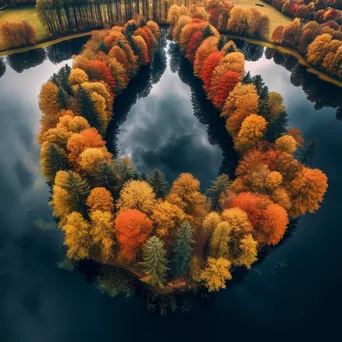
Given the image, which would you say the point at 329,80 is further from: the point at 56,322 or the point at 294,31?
the point at 56,322

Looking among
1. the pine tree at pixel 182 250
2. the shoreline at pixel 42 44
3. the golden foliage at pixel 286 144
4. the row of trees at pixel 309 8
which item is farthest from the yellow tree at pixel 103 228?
the row of trees at pixel 309 8

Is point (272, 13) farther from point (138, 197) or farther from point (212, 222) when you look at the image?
point (138, 197)

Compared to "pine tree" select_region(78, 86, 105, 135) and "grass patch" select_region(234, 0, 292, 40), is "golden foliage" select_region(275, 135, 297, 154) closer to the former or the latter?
"pine tree" select_region(78, 86, 105, 135)

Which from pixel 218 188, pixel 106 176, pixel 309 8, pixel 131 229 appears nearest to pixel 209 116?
pixel 218 188

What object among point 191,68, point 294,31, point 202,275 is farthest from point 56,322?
point 294,31

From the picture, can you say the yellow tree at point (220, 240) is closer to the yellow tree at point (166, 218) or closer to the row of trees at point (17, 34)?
the yellow tree at point (166, 218)

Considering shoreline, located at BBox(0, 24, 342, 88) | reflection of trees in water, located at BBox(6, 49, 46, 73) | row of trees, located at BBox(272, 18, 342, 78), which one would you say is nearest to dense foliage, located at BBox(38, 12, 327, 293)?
reflection of trees in water, located at BBox(6, 49, 46, 73)
